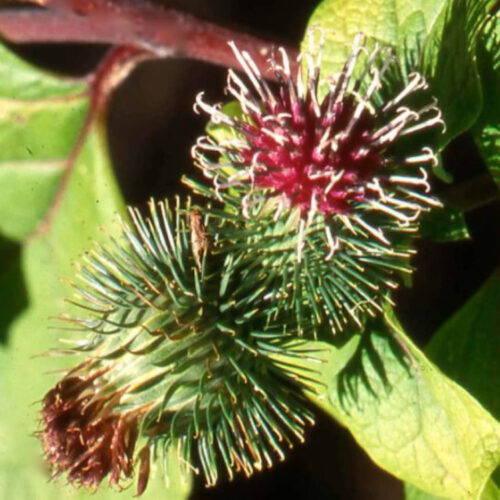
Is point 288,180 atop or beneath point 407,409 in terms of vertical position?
atop

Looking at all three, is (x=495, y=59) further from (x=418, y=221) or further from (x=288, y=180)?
(x=288, y=180)

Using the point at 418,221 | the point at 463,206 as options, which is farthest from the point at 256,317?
the point at 463,206

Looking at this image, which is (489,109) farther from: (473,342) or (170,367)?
(170,367)

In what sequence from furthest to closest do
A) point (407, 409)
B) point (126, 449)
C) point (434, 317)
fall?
1. point (434, 317)
2. point (407, 409)
3. point (126, 449)

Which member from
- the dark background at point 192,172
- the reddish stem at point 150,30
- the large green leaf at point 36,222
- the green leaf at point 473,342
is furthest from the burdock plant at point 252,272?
the large green leaf at point 36,222

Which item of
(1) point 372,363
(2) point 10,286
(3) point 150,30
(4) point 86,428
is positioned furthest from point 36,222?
(1) point 372,363

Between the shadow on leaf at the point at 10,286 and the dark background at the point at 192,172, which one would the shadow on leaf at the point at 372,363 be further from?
the shadow on leaf at the point at 10,286
